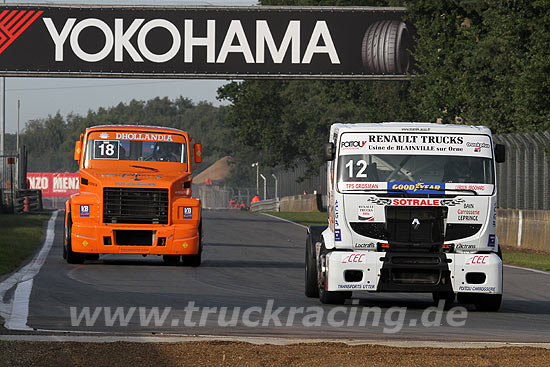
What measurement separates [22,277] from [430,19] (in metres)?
27.8

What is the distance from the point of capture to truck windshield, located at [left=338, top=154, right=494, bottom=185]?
14.6m

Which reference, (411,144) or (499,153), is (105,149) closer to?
(411,144)

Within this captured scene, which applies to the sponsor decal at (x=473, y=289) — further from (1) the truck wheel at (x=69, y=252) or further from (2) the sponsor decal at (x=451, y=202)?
(1) the truck wheel at (x=69, y=252)

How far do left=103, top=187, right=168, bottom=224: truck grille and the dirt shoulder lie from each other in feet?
34.6

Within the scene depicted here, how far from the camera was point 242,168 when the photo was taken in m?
157

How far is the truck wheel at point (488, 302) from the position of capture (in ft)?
48.1

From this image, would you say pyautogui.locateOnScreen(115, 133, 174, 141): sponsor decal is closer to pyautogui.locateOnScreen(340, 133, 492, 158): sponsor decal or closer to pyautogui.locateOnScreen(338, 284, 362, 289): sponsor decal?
pyautogui.locateOnScreen(340, 133, 492, 158): sponsor decal

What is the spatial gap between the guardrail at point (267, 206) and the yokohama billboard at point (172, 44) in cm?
3002

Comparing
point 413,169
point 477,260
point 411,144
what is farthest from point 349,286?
point 411,144

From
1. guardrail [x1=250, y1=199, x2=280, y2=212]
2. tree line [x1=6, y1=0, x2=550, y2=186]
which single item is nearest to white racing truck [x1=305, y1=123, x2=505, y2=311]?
tree line [x1=6, y1=0, x2=550, y2=186]

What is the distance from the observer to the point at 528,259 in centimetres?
2661

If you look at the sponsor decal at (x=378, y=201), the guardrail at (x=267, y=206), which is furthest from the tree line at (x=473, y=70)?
the sponsor decal at (x=378, y=201)

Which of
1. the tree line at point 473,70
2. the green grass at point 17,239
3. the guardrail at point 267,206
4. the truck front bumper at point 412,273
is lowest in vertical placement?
the guardrail at point 267,206

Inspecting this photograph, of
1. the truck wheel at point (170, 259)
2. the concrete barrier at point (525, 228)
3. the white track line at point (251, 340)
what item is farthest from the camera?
the concrete barrier at point (525, 228)
